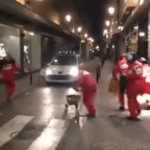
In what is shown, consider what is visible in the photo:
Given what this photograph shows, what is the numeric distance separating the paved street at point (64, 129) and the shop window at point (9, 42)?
8.11 metres

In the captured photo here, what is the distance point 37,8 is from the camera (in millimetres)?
32969

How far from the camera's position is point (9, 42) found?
20.5 m

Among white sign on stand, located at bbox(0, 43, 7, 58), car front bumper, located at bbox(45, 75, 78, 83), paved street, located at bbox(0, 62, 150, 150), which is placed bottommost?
paved street, located at bbox(0, 62, 150, 150)

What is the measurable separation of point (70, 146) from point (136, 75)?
11.3 feet

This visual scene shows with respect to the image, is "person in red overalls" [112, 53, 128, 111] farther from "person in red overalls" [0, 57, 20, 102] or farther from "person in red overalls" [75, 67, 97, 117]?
"person in red overalls" [0, 57, 20, 102]

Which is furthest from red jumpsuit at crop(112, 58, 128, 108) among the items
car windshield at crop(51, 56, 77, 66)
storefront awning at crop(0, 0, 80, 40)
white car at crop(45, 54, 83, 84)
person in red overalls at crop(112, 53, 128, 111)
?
car windshield at crop(51, 56, 77, 66)

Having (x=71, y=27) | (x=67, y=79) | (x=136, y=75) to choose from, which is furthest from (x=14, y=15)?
(x=71, y=27)

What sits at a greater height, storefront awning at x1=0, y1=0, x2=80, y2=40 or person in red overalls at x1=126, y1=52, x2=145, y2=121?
storefront awning at x1=0, y1=0, x2=80, y2=40

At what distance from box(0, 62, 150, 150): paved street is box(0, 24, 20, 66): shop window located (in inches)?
319

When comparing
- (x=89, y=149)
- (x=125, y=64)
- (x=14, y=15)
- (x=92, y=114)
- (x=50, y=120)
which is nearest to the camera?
(x=89, y=149)

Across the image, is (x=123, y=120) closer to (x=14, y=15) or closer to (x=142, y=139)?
(x=142, y=139)

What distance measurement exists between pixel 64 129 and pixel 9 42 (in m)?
13.5

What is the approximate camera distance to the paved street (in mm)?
6707

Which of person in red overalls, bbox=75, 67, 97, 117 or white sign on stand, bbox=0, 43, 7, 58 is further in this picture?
white sign on stand, bbox=0, 43, 7, 58
